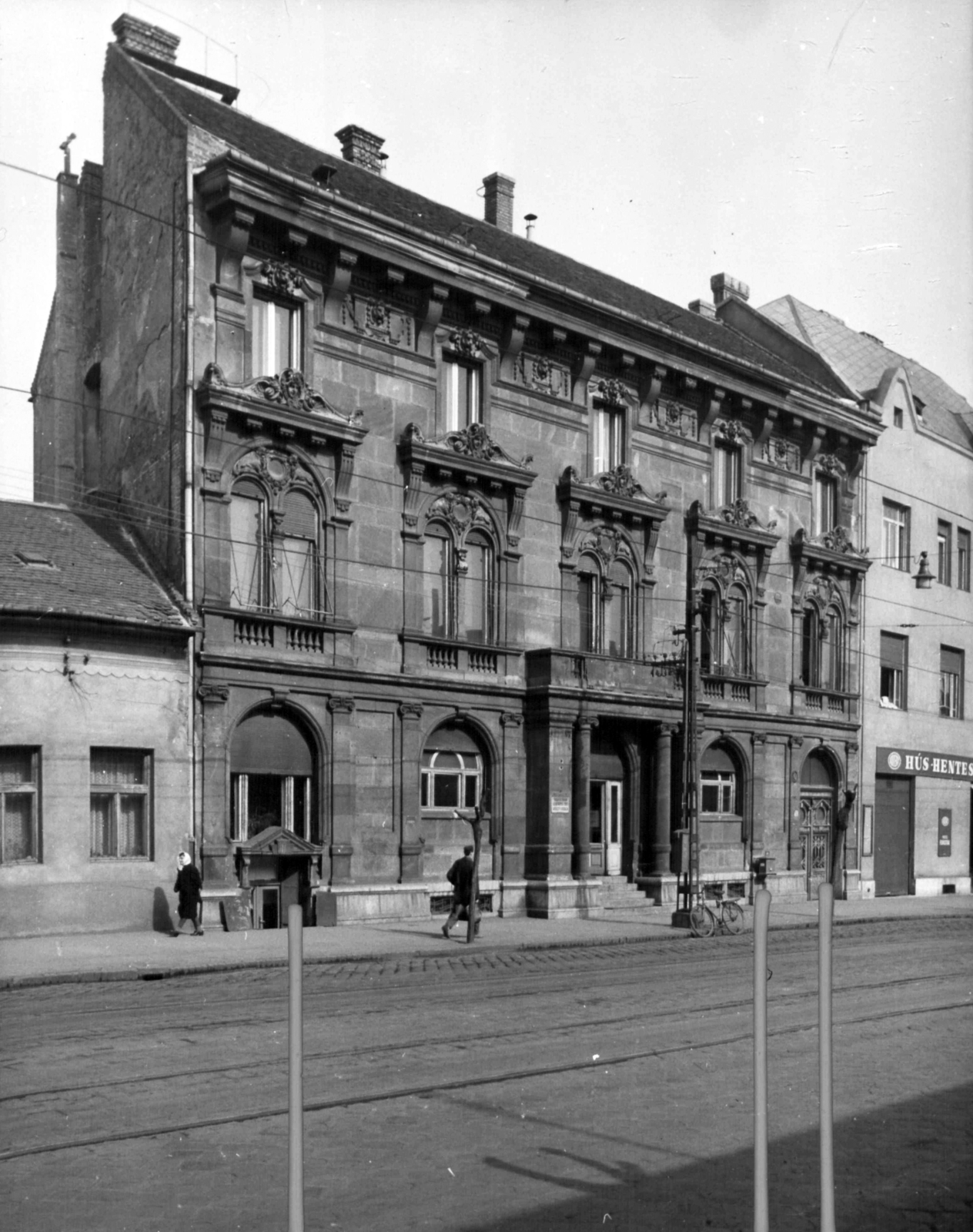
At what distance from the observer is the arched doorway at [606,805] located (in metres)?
28.9

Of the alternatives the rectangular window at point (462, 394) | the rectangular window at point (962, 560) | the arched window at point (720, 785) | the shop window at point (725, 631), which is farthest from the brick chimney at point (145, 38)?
the rectangular window at point (962, 560)

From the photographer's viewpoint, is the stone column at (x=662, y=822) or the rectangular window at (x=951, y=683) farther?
the rectangular window at (x=951, y=683)

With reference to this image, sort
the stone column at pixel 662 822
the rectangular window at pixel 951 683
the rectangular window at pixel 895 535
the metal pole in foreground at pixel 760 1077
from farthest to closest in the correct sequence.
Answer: the rectangular window at pixel 951 683
the rectangular window at pixel 895 535
the stone column at pixel 662 822
the metal pole in foreground at pixel 760 1077

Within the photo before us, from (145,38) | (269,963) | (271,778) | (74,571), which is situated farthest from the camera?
(145,38)

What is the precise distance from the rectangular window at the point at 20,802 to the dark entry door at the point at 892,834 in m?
24.2

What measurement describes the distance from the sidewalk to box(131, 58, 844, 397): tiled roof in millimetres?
12552

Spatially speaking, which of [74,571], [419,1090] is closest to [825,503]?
[74,571]

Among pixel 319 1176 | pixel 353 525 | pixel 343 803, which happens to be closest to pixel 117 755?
pixel 343 803

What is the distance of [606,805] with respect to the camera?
29.2 meters

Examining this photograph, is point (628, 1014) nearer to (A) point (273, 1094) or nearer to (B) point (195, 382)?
(A) point (273, 1094)

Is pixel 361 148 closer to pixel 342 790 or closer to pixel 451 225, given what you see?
pixel 451 225

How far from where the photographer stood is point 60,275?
28.8 m

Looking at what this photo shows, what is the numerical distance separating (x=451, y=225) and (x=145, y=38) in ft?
24.2

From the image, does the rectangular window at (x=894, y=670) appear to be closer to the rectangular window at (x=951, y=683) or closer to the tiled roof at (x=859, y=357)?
the rectangular window at (x=951, y=683)
